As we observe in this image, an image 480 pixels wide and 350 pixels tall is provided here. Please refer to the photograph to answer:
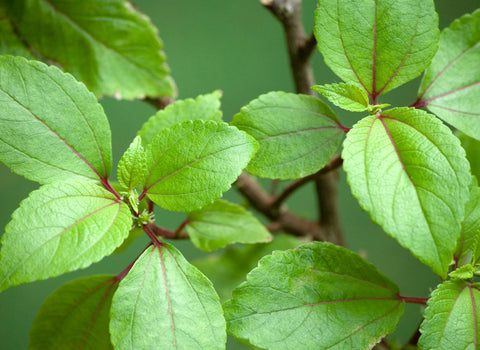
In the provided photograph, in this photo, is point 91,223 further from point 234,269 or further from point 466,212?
point 234,269

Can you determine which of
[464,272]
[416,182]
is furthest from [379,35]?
[464,272]

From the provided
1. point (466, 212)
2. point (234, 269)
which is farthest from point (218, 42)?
point (466, 212)

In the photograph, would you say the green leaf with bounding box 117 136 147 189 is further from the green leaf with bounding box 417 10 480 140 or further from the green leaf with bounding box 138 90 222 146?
the green leaf with bounding box 417 10 480 140

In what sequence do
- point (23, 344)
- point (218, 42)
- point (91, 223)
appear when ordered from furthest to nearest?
1. point (218, 42)
2. point (23, 344)
3. point (91, 223)

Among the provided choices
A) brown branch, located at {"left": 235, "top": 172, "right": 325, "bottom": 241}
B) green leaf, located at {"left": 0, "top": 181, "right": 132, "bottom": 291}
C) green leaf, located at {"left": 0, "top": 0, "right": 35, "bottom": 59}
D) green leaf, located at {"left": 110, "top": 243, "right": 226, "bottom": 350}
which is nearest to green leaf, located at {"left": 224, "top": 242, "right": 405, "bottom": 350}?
green leaf, located at {"left": 110, "top": 243, "right": 226, "bottom": 350}

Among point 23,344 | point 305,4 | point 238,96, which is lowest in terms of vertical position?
point 23,344

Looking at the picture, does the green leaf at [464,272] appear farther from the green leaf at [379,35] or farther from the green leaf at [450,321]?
the green leaf at [379,35]

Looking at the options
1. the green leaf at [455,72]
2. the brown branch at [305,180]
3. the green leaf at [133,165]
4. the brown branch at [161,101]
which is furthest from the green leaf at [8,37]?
the green leaf at [455,72]
